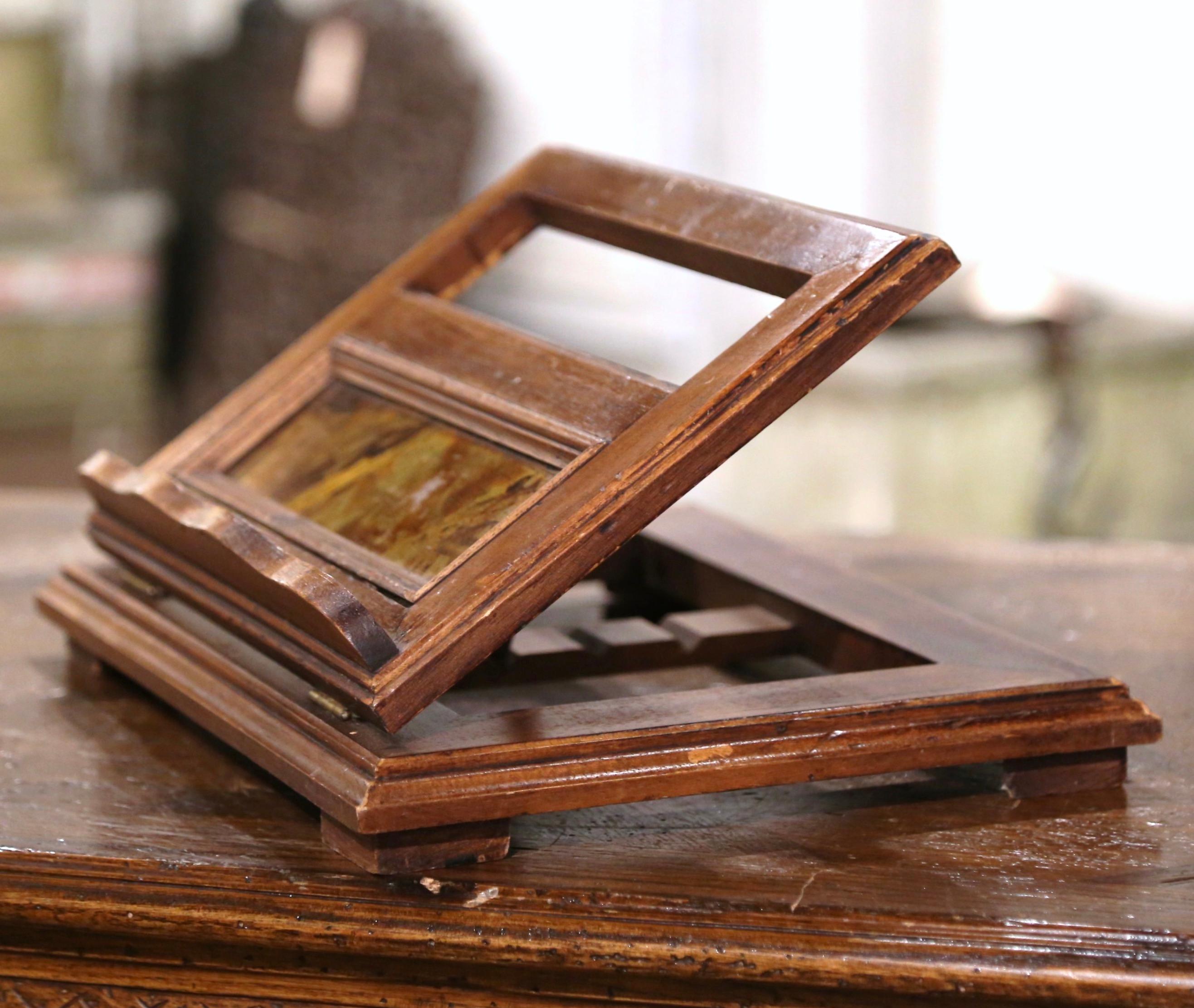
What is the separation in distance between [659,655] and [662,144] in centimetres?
308

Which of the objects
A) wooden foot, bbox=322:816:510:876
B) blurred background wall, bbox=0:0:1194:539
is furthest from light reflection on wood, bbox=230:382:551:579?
blurred background wall, bbox=0:0:1194:539

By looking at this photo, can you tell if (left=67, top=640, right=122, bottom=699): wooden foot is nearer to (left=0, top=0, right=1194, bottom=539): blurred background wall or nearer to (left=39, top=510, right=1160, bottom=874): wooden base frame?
(left=39, top=510, right=1160, bottom=874): wooden base frame

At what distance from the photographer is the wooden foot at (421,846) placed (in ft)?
3.18

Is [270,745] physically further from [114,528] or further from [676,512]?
[676,512]

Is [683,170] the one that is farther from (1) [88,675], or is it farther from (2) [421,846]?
→ (2) [421,846]

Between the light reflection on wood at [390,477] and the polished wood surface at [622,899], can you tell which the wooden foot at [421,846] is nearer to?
the polished wood surface at [622,899]

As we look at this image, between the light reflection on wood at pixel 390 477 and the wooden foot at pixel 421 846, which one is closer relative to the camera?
the wooden foot at pixel 421 846

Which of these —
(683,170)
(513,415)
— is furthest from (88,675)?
(683,170)

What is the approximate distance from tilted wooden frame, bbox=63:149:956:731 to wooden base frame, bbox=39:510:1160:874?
0.12ft

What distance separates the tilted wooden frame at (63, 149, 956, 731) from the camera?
99cm

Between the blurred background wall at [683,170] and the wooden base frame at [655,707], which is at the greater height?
the wooden base frame at [655,707]

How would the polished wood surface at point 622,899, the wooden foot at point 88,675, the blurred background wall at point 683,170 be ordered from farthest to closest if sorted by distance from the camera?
the blurred background wall at point 683,170
the wooden foot at point 88,675
the polished wood surface at point 622,899

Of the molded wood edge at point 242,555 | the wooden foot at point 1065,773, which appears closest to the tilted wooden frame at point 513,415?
the molded wood edge at point 242,555

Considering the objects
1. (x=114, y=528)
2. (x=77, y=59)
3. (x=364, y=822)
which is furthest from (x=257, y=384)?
(x=77, y=59)
